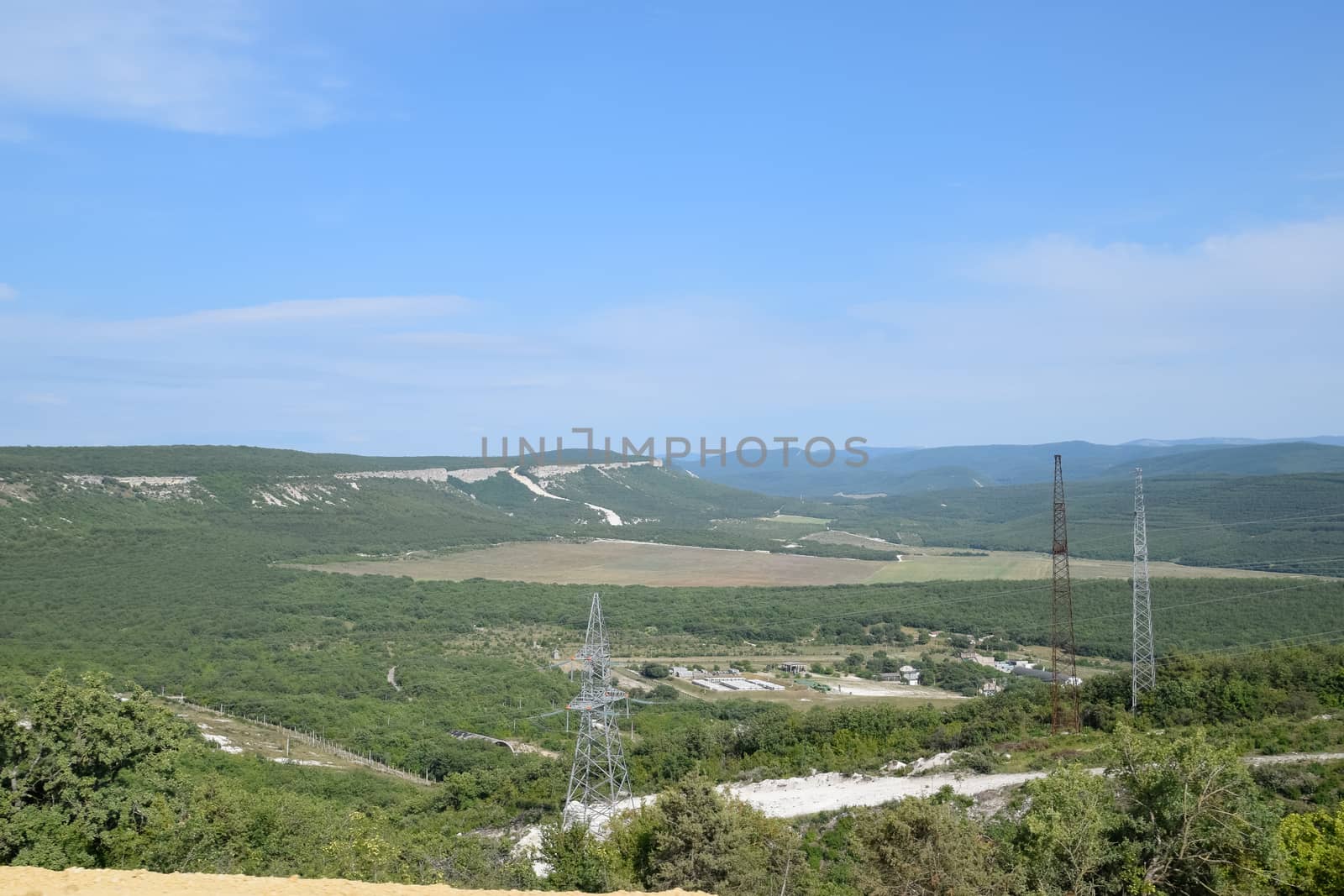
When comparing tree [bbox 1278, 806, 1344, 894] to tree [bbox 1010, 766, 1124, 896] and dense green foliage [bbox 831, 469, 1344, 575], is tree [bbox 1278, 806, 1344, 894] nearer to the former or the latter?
tree [bbox 1010, 766, 1124, 896]

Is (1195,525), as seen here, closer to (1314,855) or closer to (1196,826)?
(1314,855)

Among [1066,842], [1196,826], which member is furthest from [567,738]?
[1196,826]

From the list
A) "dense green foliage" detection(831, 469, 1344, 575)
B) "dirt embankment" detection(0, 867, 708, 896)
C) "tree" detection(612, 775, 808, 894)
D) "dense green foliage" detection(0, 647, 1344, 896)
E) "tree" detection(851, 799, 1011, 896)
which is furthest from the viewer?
"dense green foliage" detection(831, 469, 1344, 575)

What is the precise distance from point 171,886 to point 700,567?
3793 inches

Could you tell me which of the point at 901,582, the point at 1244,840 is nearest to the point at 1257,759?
the point at 1244,840

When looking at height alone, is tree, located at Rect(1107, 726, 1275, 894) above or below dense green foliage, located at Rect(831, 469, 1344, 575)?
above

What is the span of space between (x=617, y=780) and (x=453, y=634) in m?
41.5

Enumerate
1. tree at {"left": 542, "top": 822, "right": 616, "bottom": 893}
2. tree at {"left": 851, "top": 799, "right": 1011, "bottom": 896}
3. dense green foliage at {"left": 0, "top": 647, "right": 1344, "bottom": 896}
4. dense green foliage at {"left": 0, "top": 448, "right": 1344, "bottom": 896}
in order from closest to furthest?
1. dense green foliage at {"left": 0, "top": 647, "right": 1344, "bottom": 896}
2. tree at {"left": 851, "top": 799, "right": 1011, "bottom": 896}
3. dense green foliage at {"left": 0, "top": 448, "right": 1344, "bottom": 896}
4. tree at {"left": 542, "top": 822, "right": 616, "bottom": 893}

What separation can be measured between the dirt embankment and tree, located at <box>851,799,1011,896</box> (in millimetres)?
7155

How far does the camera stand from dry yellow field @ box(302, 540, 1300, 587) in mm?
96312

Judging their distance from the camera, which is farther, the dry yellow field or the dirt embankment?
the dry yellow field

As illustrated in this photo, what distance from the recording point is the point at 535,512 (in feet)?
548

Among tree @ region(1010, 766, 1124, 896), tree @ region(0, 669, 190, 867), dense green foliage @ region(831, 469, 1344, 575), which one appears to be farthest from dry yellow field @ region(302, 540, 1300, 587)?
tree @ region(1010, 766, 1124, 896)

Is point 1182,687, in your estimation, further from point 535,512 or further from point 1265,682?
point 535,512
